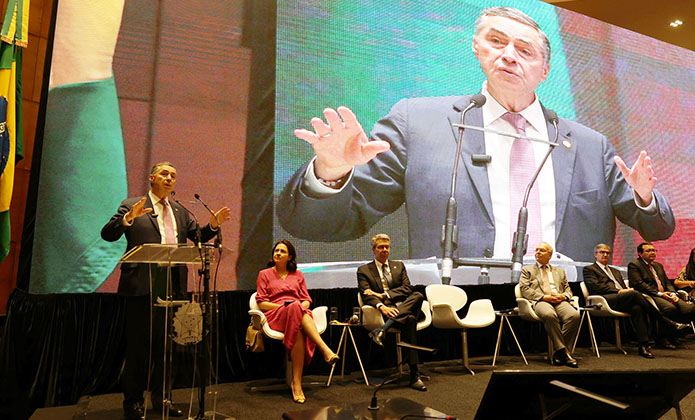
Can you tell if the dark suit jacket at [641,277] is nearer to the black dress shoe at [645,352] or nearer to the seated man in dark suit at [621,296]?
the seated man in dark suit at [621,296]

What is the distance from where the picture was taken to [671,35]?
30.2 feet

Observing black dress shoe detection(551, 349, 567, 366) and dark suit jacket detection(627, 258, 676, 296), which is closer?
black dress shoe detection(551, 349, 567, 366)

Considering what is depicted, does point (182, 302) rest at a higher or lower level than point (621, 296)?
higher

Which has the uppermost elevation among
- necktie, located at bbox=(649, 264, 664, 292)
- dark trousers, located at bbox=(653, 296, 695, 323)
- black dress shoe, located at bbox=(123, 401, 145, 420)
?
necktie, located at bbox=(649, 264, 664, 292)

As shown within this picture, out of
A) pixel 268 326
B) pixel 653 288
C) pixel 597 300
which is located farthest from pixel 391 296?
pixel 653 288

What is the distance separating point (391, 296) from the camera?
13.7ft

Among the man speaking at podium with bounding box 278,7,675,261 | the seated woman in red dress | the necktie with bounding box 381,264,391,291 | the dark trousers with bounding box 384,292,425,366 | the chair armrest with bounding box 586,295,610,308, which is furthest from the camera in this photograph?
the chair armrest with bounding box 586,295,610,308

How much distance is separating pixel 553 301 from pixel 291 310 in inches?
101

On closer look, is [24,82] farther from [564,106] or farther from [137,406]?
[564,106]

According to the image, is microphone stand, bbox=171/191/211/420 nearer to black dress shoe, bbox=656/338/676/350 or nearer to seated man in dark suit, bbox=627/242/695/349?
seated man in dark suit, bbox=627/242/695/349

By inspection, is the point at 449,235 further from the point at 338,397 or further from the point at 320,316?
the point at 338,397

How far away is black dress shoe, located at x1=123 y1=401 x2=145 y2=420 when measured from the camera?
9.50 ft

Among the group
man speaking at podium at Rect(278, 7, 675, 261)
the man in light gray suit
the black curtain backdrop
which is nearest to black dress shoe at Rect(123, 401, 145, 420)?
the black curtain backdrop

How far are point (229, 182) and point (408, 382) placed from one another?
83.2 inches
